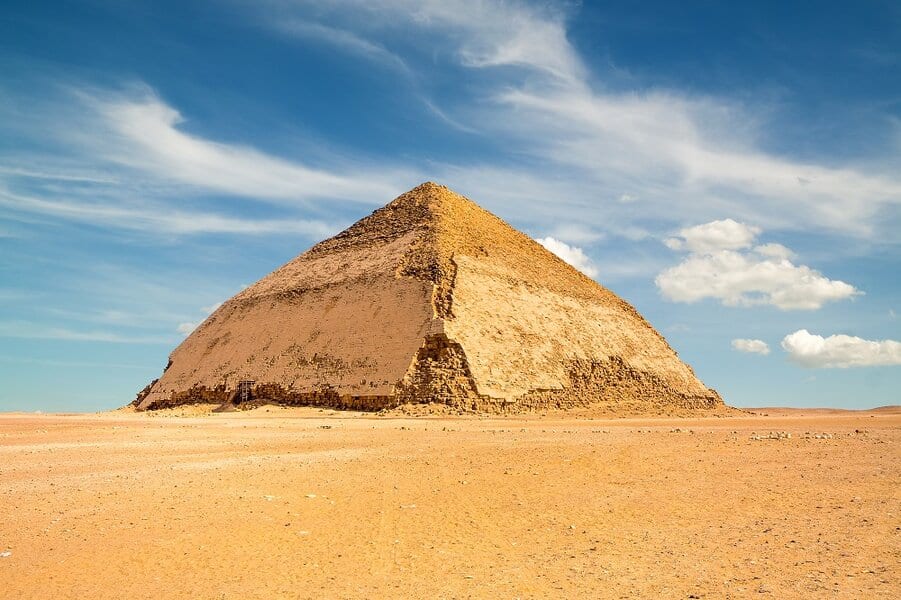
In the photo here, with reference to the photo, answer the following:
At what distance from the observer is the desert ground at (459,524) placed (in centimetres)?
568

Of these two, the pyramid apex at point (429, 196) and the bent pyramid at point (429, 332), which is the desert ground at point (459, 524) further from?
the pyramid apex at point (429, 196)

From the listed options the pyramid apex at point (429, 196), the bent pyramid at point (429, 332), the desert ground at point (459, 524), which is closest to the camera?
the desert ground at point (459, 524)

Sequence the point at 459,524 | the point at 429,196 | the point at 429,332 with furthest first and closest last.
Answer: the point at 429,196 → the point at 429,332 → the point at 459,524

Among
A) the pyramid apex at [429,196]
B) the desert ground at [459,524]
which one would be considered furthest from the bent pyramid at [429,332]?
the desert ground at [459,524]

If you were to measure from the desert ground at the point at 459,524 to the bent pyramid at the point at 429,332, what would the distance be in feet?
60.6

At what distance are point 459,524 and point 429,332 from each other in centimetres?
2476

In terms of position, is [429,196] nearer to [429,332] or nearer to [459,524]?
[429,332]

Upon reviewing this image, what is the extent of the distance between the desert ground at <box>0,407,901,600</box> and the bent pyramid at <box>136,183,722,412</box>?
60.6 feet

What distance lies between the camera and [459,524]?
759cm

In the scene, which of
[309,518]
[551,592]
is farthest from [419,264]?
[551,592]

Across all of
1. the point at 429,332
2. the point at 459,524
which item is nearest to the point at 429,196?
the point at 429,332

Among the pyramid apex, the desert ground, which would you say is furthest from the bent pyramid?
the desert ground

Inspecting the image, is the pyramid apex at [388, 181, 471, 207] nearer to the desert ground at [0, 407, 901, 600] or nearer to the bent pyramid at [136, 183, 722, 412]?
the bent pyramid at [136, 183, 722, 412]

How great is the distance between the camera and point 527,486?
9602mm
